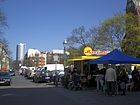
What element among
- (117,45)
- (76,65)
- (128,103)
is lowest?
(128,103)

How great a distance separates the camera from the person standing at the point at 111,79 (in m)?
23.2

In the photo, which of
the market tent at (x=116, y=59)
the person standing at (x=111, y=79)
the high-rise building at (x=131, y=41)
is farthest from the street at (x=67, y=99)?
the high-rise building at (x=131, y=41)

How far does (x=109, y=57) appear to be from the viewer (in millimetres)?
25172

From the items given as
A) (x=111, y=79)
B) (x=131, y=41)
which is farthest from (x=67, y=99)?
(x=131, y=41)

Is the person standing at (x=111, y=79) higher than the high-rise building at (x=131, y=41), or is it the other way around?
the high-rise building at (x=131, y=41)

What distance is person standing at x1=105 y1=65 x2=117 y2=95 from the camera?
76.1 ft

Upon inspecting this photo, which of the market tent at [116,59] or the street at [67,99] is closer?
the street at [67,99]

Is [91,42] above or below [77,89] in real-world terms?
above

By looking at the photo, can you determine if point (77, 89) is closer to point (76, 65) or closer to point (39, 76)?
point (76, 65)

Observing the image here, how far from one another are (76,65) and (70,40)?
4670cm

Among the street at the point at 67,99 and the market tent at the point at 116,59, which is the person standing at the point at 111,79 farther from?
the market tent at the point at 116,59

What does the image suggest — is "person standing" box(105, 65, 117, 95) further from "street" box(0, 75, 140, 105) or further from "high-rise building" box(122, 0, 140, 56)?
"high-rise building" box(122, 0, 140, 56)

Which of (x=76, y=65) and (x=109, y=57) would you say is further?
(x=76, y=65)

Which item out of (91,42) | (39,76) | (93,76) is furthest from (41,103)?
(91,42)
